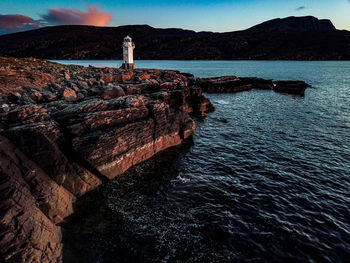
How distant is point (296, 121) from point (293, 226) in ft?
79.9

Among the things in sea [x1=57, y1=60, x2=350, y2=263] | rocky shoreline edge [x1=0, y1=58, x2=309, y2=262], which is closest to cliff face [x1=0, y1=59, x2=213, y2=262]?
rocky shoreline edge [x1=0, y1=58, x2=309, y2=262]

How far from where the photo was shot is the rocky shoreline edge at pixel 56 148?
8.15m

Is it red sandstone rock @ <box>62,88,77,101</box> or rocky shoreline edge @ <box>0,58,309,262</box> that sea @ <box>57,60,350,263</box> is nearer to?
rocky shoreline edge @ <box>0,58,309,262</box>

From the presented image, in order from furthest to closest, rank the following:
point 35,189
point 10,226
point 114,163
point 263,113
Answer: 1. point 263,113
2. point 114,163
3. point 35,189
4. point 10,226

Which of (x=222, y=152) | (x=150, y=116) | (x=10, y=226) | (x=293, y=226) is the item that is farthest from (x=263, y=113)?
(x=10, y=226)

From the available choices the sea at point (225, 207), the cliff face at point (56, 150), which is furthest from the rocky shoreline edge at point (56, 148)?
the sea at point (225, 207)

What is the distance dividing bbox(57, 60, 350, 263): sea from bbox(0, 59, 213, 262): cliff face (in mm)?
1088

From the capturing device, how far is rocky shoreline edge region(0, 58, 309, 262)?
26.7 ft

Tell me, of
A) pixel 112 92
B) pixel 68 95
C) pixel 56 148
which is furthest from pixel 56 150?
pixel 112 92

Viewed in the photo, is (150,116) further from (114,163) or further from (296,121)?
(296,121)

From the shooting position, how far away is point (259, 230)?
34.9 ft

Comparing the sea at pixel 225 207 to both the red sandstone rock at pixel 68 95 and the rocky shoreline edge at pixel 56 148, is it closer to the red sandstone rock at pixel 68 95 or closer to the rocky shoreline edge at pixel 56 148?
the rocky shoreline edge at pixel 56 148

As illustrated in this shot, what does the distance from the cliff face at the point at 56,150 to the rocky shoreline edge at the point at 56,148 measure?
3 centimetres

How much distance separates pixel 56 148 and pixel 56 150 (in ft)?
0.45
